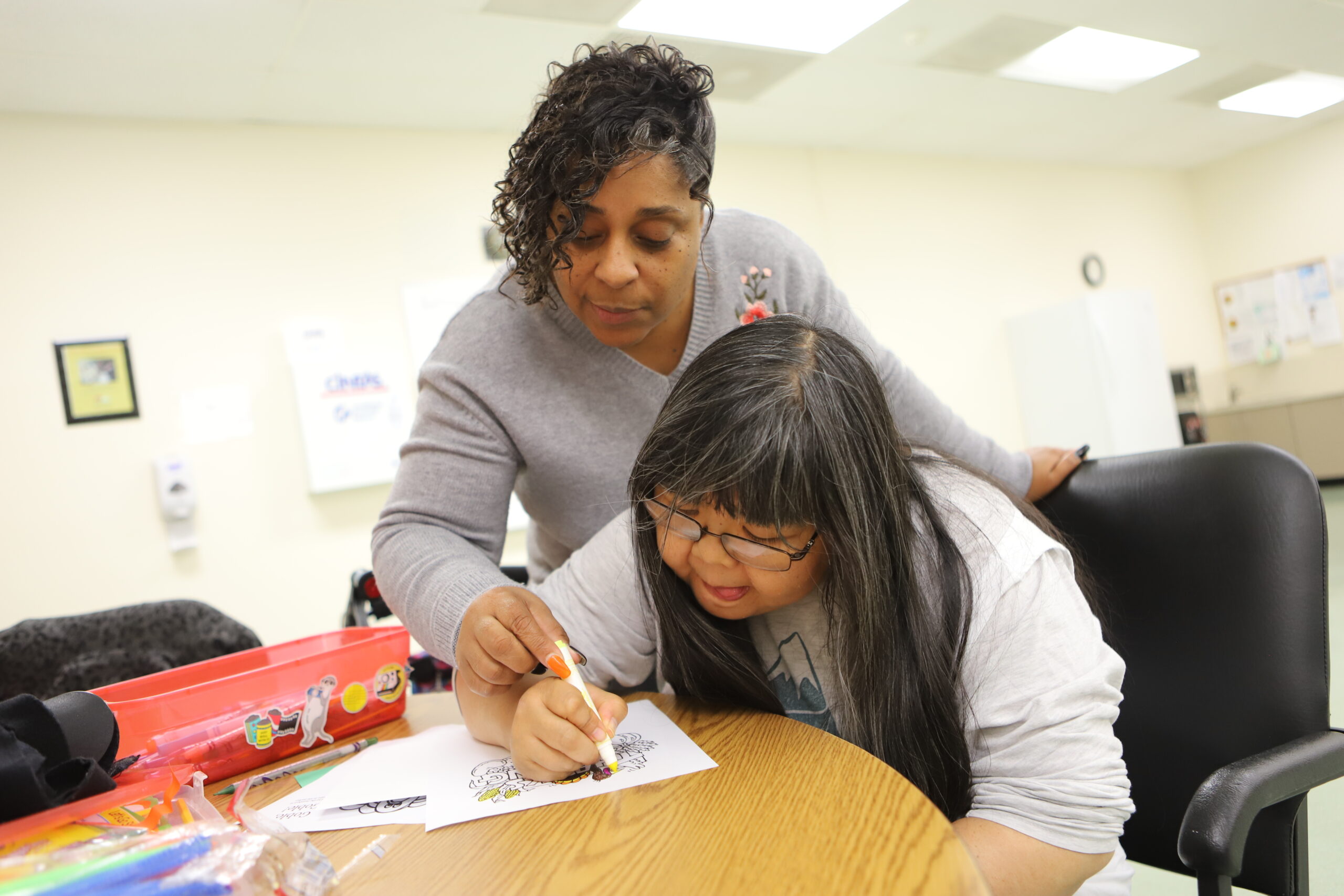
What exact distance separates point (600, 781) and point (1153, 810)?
65 cm

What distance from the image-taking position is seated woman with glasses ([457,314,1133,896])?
2.45 feet

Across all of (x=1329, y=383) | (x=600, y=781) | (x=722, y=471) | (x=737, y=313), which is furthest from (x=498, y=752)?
(x=1329, y=383)

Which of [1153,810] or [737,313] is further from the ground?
[737,313]

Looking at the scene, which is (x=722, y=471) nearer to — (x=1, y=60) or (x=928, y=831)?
(x=928, y=831)

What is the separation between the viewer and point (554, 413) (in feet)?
4.07

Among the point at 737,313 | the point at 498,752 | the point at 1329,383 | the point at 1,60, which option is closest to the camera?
the point at 498,752

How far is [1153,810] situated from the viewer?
1002 mm

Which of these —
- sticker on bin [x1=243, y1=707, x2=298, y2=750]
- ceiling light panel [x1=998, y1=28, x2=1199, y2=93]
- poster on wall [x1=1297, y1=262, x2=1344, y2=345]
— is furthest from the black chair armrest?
poster on wall [x1=1297, y1=262, x2=1344, y2=345]

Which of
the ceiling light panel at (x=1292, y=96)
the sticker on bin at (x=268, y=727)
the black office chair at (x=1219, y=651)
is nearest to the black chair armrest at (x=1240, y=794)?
the black office chair at (x=1219, y=651)

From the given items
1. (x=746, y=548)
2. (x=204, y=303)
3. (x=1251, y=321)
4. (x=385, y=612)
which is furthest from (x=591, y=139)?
(x=1251, y=321)

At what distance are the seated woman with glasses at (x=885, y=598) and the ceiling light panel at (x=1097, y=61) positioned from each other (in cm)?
384

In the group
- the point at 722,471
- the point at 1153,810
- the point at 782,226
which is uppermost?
the point at 782,226

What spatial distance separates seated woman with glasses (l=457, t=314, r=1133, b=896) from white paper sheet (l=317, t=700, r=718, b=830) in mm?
28

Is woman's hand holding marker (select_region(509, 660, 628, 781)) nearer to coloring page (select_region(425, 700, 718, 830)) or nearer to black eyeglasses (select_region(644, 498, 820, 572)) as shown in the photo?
coloring page (select_region(425, 700, 718, 830))
